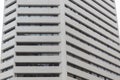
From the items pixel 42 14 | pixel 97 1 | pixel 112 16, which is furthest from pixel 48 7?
pixel 112 16

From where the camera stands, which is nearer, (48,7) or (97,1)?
(48,7)

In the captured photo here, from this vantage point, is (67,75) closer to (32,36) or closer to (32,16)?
(32,36)

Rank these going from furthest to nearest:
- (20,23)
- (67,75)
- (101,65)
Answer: (101,65) < (20,23) < (67,75)

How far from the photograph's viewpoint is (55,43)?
71000mm

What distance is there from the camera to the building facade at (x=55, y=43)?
68062 millimetres

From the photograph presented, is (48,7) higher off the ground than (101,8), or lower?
lower

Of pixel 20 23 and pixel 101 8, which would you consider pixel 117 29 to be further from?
pixel 20 23

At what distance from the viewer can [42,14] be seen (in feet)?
247

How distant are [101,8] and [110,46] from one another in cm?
1115

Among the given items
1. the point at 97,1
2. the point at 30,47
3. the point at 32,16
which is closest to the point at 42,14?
the point at 32,16

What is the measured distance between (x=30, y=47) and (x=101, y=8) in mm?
31337

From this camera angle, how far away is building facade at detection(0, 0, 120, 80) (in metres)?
68.1

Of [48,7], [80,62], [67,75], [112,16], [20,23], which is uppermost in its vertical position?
[112,16]

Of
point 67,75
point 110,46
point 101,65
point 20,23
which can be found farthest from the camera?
point 110,46
